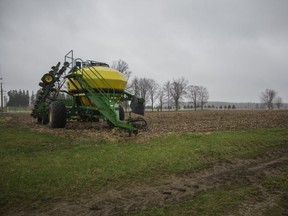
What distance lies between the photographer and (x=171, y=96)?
98812 millimetres

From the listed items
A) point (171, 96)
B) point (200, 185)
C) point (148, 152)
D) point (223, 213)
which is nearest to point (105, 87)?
point (148, 152)

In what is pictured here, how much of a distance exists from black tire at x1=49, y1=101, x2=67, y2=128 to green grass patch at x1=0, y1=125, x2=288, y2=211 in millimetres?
2738

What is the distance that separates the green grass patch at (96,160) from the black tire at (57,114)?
2.74 meters

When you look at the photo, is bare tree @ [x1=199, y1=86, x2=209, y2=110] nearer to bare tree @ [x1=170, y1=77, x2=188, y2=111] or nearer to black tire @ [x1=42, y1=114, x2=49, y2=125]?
bare tree @ [x1=170, y1=77, x2=188, y2=111]

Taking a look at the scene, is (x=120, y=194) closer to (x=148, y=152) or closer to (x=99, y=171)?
(x=99, y=171)

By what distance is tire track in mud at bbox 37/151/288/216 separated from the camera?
15.0 ft

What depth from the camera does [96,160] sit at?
7117 mm

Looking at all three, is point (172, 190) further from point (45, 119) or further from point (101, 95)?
point (45, 119)

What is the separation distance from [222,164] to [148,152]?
2.12 metres

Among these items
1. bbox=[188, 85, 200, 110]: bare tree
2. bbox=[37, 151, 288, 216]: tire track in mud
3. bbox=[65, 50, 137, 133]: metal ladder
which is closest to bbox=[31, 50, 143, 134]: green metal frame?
bbox=[65, 50, 137, 133]: metal ladder

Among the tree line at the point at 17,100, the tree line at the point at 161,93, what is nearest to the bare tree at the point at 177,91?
the tree line at the point at 161,93

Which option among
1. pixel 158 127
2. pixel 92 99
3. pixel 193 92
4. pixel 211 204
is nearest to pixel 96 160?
pixel 211 204

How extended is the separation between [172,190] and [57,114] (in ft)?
31.8

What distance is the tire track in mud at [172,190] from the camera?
458cm
